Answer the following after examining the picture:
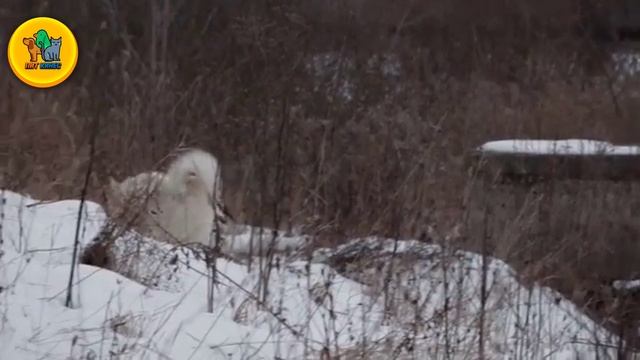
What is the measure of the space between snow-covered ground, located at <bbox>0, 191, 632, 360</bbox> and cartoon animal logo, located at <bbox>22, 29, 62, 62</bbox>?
890 mm

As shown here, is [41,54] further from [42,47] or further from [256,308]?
[256,308]

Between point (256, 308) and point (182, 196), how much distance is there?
1.87 m

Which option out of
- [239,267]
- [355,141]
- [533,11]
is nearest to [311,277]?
[239,267]

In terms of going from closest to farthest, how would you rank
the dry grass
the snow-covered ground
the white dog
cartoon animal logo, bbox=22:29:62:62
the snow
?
1. the snow-covered ground
2. cartoon animal logo, bbox=22:29:62:62
3. the white dog
4. the dry grass
5. the snow

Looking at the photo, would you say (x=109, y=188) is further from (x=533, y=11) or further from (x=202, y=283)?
(x=533, y=11)

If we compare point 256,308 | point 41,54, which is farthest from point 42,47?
point 256,308

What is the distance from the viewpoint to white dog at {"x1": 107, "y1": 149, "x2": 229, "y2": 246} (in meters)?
6.27

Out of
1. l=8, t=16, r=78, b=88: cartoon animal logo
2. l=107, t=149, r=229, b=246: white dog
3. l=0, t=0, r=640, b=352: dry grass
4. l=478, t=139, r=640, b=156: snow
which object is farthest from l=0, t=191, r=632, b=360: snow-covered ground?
l=478, t=139, r=640, b=156: snow

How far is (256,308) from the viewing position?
514cm

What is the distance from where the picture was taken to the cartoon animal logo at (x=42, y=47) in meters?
4.62

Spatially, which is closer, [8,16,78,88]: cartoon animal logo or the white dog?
[8,16,78,88]: cartoon animal logo

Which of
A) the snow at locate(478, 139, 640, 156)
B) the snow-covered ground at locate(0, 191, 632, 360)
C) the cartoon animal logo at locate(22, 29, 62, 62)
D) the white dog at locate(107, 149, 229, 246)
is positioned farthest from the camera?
the snow at locate(478, 139, 640, 156)

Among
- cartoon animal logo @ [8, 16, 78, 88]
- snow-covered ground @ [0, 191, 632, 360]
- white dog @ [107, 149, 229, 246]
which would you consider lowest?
snow-covered ground @ [0, 191, 632, 360]

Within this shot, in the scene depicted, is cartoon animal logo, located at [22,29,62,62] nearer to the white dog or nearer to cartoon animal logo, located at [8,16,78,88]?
cartoon animal logo, located at [8,16,78,88]
